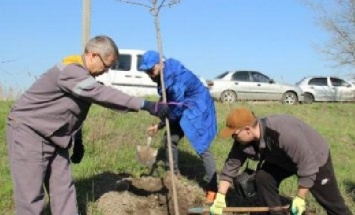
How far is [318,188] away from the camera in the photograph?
462cm

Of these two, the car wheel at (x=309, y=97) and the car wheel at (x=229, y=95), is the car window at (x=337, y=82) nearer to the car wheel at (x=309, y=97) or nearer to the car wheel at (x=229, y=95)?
the car wheel at (x=309, y=97)

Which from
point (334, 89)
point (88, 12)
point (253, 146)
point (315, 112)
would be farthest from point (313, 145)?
point (334, 89)

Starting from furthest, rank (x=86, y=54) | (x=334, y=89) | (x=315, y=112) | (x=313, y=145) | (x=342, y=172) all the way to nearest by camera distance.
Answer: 1. (x=334, y=89)
2. (x=315, y=112)
3. (x=342, y=172)
4. (x=313, y=145)
5. (x=86, y=54)

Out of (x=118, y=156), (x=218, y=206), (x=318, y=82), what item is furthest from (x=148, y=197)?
(x=318, y=82)

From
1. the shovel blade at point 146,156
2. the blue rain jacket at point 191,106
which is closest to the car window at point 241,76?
the shovel blade at point 146,156

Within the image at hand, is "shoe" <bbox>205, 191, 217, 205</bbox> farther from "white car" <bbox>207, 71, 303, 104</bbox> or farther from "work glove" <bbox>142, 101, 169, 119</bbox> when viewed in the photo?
"white car" <bbox>207, 71, 303, 104</bbox>

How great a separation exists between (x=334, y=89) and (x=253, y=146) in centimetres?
1724

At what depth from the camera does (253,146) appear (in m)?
4.53

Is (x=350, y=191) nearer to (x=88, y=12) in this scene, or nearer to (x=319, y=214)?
(x=319, y=214)

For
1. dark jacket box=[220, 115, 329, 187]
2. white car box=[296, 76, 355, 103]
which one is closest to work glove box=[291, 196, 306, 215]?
dark jacket box=[220, 115, 329, 187]

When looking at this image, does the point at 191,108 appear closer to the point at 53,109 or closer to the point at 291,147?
→ the point at 291,147

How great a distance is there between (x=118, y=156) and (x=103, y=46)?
3489mm

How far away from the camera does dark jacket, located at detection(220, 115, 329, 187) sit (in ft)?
14.0

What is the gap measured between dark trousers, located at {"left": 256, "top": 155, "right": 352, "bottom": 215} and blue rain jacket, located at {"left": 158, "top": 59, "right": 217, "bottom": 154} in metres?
1.14
